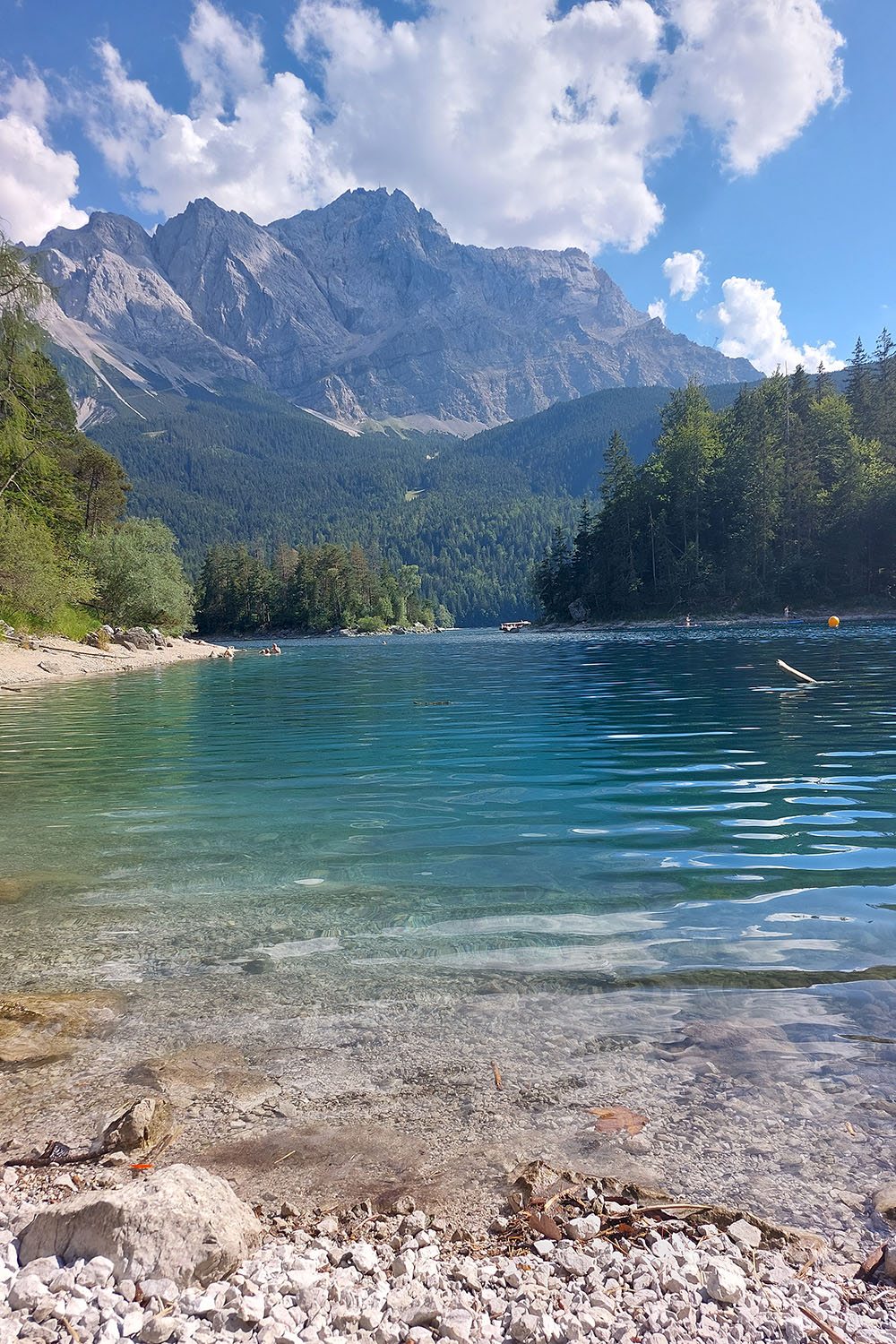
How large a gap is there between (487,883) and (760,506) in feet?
316

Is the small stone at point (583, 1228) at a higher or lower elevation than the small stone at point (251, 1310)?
lower

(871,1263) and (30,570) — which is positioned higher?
(30,570)

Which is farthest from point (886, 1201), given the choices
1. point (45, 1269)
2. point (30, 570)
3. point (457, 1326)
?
point (30, 570)

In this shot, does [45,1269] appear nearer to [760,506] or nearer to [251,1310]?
[251,1310]

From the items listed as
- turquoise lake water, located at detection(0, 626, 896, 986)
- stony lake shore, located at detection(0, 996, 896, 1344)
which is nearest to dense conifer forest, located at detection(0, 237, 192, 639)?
turquoise lake water, located at detection(0, 626, 896, 986)

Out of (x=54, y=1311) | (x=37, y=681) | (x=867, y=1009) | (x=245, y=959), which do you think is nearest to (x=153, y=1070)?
(x=245, y=959)

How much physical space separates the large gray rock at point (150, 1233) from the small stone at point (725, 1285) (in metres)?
1.66

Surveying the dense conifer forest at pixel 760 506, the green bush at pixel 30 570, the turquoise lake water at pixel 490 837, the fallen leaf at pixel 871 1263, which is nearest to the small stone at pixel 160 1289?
the fallen leaf at pixel 871 1263

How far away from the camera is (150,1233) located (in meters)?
2.59

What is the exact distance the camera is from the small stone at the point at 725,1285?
7.91ft

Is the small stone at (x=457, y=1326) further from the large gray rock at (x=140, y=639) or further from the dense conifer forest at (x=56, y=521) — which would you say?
the large gray rock at (x=140, y=639)

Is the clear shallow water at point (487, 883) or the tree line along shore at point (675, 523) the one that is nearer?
the clear shallow water at point (487, 883)

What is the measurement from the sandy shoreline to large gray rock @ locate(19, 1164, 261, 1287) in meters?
35.4

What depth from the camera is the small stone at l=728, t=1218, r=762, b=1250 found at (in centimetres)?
274
